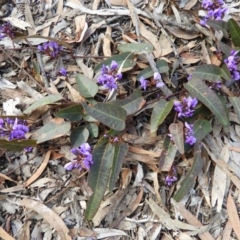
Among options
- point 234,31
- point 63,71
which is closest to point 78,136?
point 63,71

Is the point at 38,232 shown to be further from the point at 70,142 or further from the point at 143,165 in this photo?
the point at 143,165

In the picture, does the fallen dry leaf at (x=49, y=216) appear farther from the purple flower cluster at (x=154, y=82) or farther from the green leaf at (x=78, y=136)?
the purple flower cluster at (x=154, y=82)

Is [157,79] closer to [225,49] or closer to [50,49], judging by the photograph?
[225,49]

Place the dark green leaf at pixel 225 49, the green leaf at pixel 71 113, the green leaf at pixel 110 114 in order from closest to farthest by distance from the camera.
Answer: the green leaf at pixel 110 114
the green leaf at pixel 71 113
the dark green leaf at pixel 225 49

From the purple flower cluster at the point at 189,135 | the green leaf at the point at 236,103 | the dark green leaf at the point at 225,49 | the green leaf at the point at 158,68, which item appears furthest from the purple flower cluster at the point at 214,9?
the purple flower cluster at the point at 189,135

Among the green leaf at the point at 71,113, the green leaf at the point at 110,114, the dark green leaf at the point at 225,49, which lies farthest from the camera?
the dark green leaf at the point at 225,49

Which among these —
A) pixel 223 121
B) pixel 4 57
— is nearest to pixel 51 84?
pixel 4 57

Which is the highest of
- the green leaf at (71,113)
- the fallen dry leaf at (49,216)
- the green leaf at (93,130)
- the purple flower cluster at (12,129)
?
the green leaf at (71,113)

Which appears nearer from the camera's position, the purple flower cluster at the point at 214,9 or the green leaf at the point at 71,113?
the green leaf at the point at 71,113
